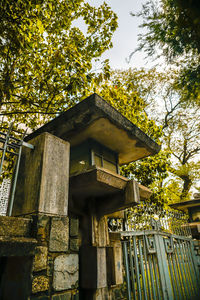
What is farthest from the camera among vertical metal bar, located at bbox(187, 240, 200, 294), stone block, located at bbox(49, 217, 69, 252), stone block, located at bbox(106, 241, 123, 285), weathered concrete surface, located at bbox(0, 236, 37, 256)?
vertical metal bar, located at bbox(187, 240, 200, 294)

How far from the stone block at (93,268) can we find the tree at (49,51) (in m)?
3.14

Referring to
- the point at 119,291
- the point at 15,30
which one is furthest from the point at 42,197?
the point at 15,30

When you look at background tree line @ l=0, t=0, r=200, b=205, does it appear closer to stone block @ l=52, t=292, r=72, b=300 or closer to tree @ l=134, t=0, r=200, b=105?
tree @ l=134, t=0, r=200, b=105

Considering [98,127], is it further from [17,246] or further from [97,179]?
[17,246]

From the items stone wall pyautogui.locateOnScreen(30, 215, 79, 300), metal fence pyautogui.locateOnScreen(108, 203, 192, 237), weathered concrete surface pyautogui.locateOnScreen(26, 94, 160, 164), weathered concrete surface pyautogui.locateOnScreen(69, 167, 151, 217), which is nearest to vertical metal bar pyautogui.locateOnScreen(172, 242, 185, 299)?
metal fence pyautogui.locateOnScreen(108, 203, 192, 237)

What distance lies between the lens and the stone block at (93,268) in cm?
283

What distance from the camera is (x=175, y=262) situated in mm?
4484

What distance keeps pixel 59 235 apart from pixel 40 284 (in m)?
0.48

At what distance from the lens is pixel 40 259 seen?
196cm

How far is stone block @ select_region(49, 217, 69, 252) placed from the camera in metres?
2.13

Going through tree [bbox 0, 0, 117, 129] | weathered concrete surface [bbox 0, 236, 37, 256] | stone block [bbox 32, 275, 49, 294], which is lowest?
stone block [bbox 32, 275, 49, 294]

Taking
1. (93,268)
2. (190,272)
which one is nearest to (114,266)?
(93,268)

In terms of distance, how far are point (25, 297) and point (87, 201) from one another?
1.80 meters

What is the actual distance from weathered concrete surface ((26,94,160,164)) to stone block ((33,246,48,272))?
1649mm
